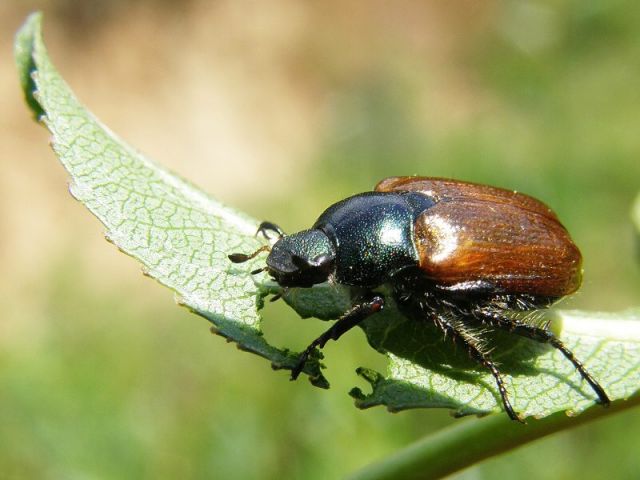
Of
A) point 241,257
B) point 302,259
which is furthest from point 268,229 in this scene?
point 241,257

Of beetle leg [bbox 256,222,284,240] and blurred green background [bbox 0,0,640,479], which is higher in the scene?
blurred green background [bbox 0,0,640,479]

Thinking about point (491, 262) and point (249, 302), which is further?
point (491, 262)

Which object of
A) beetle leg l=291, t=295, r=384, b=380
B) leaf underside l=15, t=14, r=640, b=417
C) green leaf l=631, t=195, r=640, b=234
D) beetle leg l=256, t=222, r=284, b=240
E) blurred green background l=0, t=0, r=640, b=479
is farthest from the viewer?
blurred green background l=0, t=0, r=640, b=479

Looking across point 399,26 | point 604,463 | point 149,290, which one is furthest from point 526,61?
point 604,463

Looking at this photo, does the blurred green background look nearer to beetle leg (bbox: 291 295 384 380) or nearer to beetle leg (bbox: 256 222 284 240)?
beetle leg (bbox: 291 295 384 380)

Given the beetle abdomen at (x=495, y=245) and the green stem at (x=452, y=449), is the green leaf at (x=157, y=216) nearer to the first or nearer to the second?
the green stem at (x=452, y=449)

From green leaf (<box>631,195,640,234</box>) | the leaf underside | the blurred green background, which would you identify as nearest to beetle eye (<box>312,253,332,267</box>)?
the leaf underside

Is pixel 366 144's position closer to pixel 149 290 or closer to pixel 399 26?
pixel 149 290
